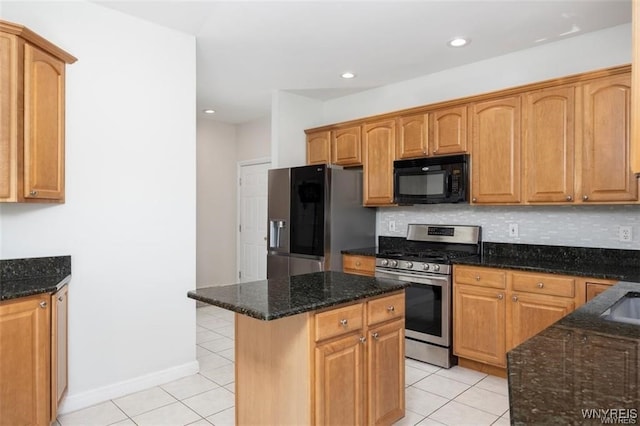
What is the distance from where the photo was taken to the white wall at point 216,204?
6.00 m

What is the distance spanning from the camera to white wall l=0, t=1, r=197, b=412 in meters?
2.61

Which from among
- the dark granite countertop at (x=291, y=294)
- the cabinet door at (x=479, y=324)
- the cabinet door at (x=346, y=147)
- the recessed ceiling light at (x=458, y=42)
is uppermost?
the recessed ceiling light at (x=458, y=42)

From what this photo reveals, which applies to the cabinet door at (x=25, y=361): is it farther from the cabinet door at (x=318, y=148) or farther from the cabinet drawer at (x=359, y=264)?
the cabinet door at (x=318, y=148)

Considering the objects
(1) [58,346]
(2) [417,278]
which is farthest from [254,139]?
(1) [58,346]

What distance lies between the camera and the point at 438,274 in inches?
132

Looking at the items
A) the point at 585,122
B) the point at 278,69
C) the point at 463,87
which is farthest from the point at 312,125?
the point at 585,122

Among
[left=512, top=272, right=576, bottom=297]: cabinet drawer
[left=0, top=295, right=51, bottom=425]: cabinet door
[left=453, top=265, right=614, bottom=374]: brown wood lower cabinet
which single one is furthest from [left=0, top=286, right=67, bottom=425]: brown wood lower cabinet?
[left=512, top=272, right=576, bottom=297]: cabinet drawer

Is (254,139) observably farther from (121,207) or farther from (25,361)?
(25,361)

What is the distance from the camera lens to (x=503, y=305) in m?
3.06

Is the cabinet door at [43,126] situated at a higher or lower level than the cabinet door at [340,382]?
higher

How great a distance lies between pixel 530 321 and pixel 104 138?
3278 mm

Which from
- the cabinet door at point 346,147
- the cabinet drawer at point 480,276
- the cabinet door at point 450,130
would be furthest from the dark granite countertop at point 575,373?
the cabinet door at point 346,147

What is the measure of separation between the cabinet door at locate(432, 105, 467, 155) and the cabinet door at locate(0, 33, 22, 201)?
3.11 meters

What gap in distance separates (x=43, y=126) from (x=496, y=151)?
3.23m
